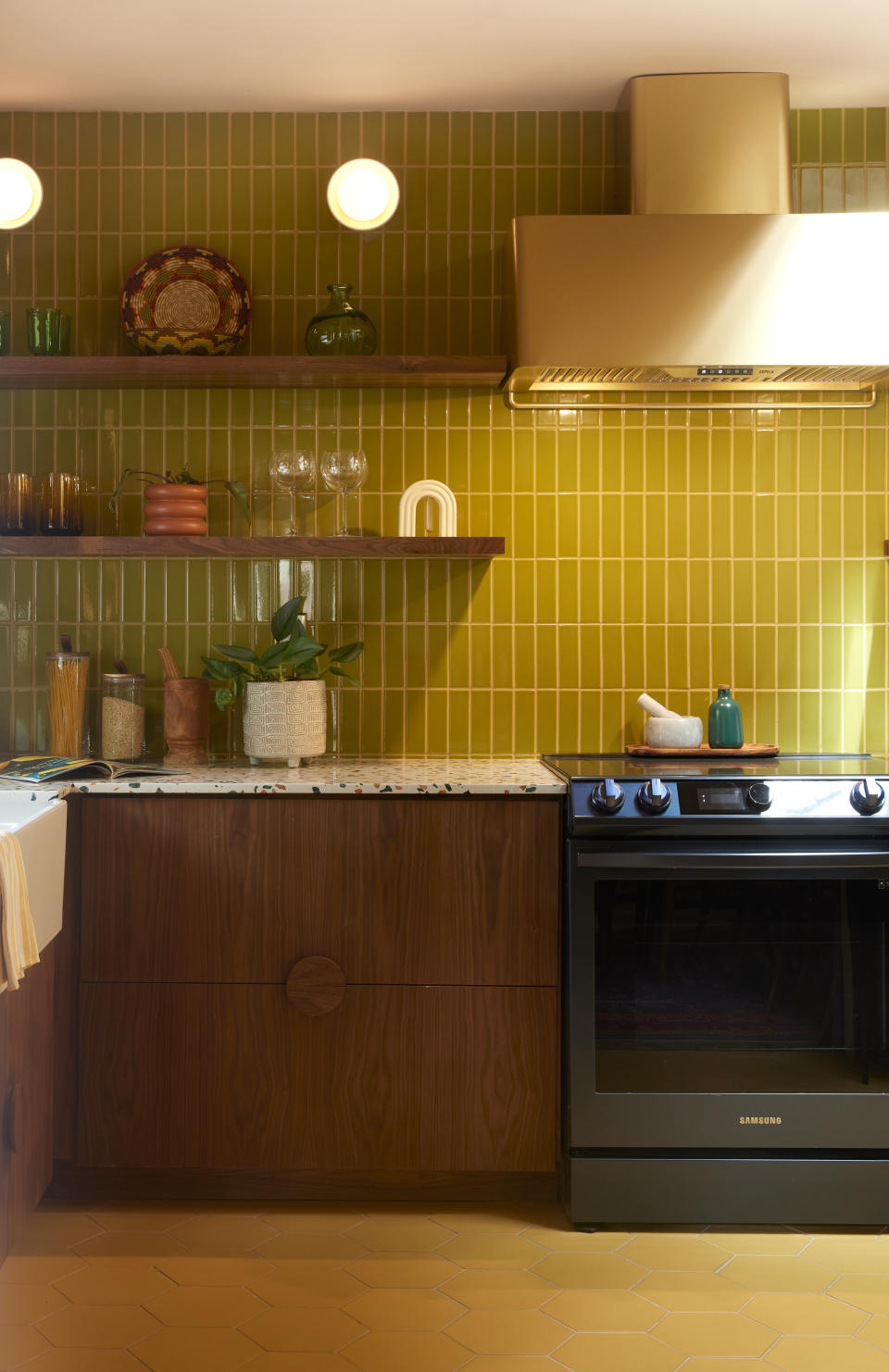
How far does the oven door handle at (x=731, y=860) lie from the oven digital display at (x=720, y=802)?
0.08m

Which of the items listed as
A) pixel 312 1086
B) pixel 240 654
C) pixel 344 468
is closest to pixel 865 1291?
pixel 312 1086

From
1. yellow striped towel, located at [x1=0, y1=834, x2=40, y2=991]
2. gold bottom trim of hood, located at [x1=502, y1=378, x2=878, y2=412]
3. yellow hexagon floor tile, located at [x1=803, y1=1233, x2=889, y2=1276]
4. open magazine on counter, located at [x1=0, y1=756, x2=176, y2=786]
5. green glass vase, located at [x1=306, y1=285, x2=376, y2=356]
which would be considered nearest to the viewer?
yellow striped towel, located at [x1=0, y1=834, x2=40, y2=991]

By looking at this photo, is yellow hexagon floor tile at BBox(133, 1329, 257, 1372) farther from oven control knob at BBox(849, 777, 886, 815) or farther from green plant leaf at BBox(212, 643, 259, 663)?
oven control knob at BBox(849, 777, 886, 815)

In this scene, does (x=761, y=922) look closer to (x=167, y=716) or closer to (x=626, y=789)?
(x=626, y=789)

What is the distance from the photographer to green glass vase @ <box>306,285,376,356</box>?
8.82 feet

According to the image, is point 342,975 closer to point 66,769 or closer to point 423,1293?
point 423,1293

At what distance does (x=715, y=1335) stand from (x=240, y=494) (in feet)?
6.68

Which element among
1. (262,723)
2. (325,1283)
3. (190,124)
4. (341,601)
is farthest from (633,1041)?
(190,124)

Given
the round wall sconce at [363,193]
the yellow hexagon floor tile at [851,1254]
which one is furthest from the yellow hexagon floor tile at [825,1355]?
the round wall sconce at [363,193]

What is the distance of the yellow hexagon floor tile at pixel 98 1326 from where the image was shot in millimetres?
1856

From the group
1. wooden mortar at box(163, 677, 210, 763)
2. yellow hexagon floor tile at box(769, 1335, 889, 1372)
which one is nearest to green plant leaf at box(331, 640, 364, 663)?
wooden mortar at box(163, 677, 210, 763)

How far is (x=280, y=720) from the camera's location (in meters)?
2.58

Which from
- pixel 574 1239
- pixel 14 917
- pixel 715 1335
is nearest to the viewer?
pixel 14 917

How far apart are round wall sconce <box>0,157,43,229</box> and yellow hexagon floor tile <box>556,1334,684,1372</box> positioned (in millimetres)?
2540
